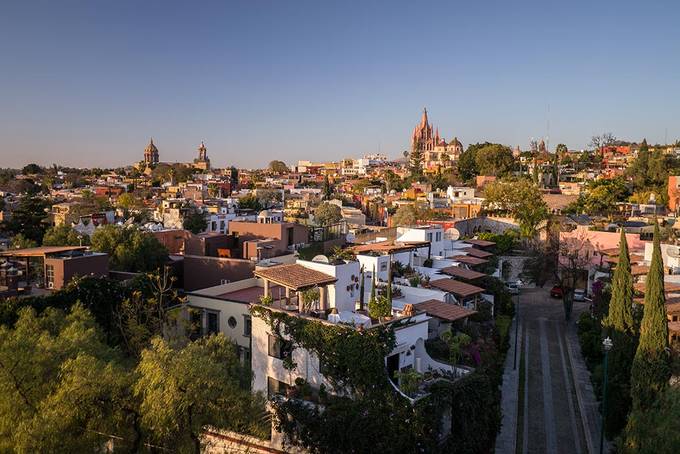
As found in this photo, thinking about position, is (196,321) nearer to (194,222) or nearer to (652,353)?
(652,353)

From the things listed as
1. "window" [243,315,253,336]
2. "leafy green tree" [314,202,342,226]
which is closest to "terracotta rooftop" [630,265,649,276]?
"window" [243,315,253,336]

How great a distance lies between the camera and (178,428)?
1143 centimetres

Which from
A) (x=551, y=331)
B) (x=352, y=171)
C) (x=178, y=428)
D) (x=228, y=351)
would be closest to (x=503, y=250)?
(x=551, y=331)

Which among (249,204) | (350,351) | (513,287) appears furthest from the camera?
(249,204)

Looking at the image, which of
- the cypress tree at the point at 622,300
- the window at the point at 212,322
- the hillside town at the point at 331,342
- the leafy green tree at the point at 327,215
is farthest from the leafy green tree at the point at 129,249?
the leafy green tree at the point at 327,215

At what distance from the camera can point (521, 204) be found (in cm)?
4166

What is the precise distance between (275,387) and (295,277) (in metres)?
2.87

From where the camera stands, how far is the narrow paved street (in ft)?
51.9

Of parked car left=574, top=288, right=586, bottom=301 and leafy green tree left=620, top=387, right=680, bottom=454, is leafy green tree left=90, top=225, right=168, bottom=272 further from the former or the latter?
parked car left=574, top=288, right=586, bottom=301

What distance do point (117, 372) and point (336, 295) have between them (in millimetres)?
6359

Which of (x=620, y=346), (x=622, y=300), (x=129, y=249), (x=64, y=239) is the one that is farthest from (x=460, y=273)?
(x=64, y=239)

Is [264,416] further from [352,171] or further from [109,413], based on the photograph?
[352,171]

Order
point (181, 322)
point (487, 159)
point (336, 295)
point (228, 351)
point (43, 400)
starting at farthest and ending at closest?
point (487, 159) → point (181, 322) → point (336, 295) → point (228, 351) → point (43, 400)

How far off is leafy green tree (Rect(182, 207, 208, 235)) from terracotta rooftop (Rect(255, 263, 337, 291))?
87.9ft
